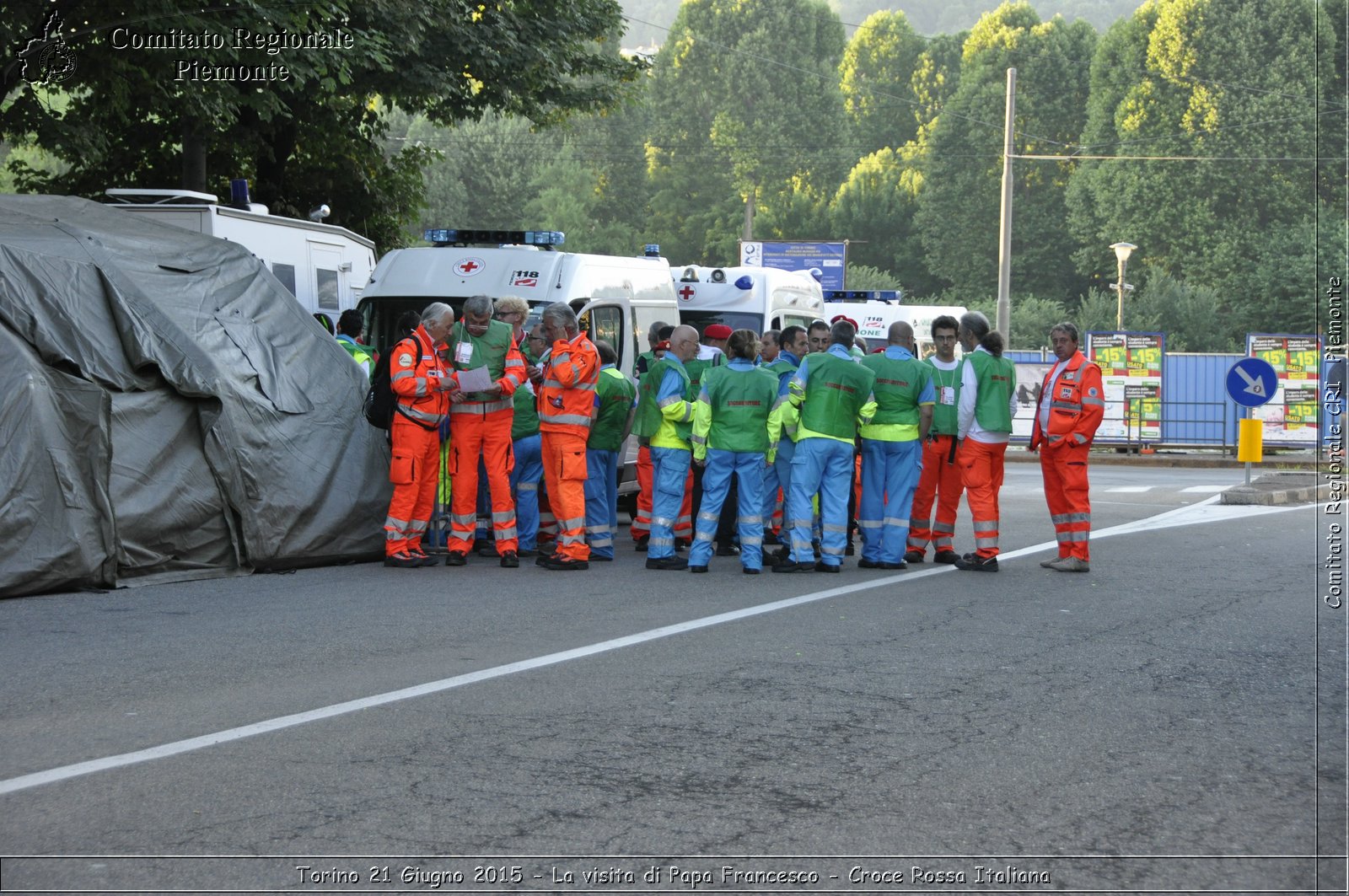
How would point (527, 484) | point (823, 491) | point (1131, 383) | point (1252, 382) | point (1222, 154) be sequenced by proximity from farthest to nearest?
point (1222, 154) → point (1131, 383) → point (1252, 382) → point (527, 484) → point (823, 491)

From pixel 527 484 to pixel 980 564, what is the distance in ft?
11.6

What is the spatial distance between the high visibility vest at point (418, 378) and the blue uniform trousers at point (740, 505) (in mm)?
2052

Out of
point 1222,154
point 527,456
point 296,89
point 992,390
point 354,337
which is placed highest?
point 1222,154

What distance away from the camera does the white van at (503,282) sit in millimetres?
14336

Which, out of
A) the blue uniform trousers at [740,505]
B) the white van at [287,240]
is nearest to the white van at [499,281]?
the white van at [287,240]

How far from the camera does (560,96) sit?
22.4 metres

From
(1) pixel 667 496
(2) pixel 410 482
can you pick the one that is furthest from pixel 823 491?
(2) pixel 410 482

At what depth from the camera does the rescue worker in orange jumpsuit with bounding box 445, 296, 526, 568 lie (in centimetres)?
1172

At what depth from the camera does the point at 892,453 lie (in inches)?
477

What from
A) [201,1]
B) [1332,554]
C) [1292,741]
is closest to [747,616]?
[1292,741]

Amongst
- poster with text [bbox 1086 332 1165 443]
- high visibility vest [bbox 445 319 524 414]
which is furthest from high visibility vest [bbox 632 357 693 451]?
poster with text [bbox 1086 332 1165 443]

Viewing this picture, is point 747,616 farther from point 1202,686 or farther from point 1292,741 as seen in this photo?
point 1292,741

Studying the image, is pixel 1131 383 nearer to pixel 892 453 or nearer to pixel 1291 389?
pixel 1291 389

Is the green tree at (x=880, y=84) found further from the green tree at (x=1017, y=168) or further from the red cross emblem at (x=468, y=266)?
the red cross emblem at (x=468, y=266)
